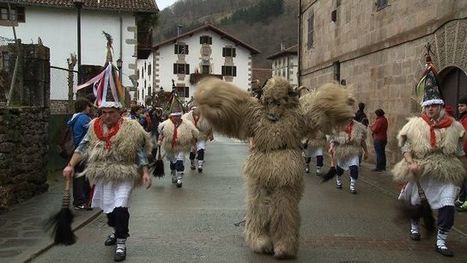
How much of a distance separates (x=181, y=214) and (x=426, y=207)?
13.4ft

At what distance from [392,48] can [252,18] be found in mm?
86643

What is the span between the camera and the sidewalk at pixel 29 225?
702 cm

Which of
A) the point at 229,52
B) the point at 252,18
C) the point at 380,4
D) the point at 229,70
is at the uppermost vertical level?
the point at 252,18

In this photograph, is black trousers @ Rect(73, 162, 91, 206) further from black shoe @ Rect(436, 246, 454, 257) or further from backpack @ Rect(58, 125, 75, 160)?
black shoe @ Rect(436, 246, 454, 257)

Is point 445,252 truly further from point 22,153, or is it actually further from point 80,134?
point 22,153

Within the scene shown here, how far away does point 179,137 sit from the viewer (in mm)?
13805

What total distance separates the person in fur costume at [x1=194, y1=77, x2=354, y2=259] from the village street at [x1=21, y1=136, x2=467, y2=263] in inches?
15.7

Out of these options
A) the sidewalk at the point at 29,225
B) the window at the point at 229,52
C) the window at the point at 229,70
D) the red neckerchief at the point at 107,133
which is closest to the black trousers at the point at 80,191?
the sidewalk at the point at 29,225

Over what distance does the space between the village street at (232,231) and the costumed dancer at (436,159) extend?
1.86 feet

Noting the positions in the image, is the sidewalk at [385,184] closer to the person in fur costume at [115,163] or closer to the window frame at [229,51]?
the person in fur costume at [115,163]

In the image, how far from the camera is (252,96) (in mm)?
7293

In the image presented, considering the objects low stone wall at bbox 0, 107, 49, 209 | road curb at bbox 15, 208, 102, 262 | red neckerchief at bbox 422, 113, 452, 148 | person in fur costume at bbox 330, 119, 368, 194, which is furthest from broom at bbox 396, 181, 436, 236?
low stone wall at bbox 0, 107, 49, 209

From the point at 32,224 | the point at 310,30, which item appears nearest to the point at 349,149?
the point at 32,224

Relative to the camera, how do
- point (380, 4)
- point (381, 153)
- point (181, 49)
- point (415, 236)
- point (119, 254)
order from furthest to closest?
point (181, 49)
point (380, 4)
point (381, 153)
point (415, 236)
point (119, 254)
